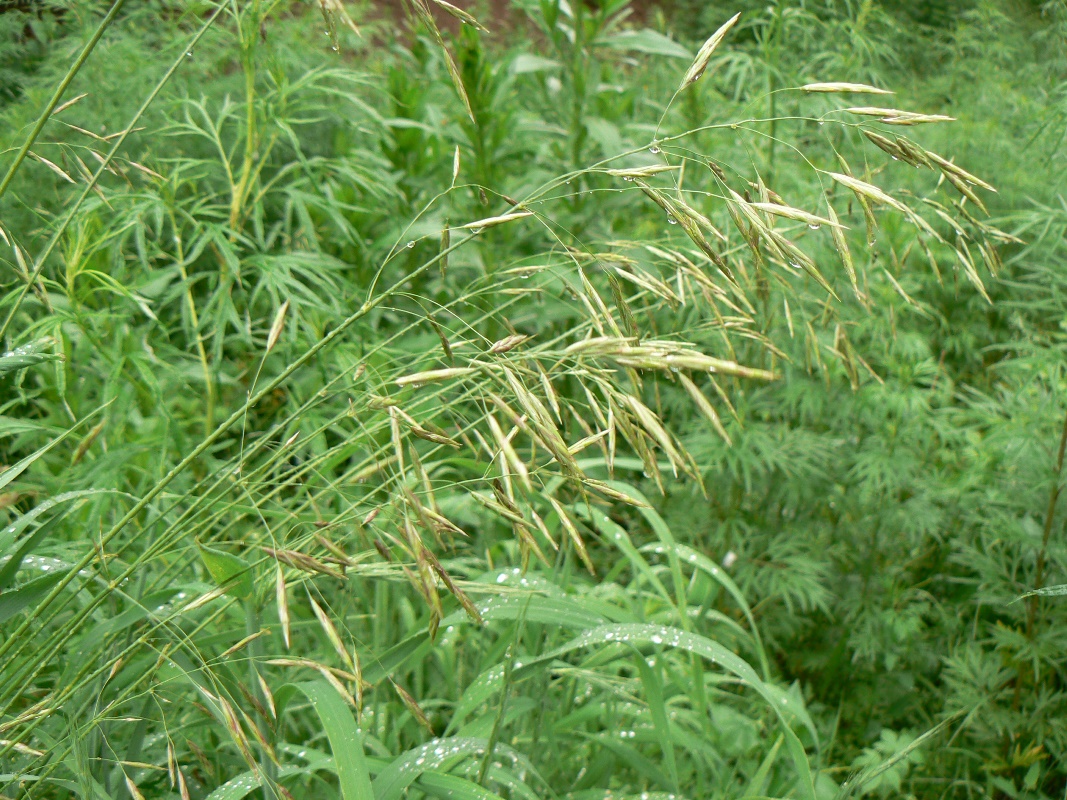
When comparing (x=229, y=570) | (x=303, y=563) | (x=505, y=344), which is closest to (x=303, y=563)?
(x=303, y=563)

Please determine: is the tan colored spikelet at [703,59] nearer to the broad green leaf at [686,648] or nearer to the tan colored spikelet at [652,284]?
the tan colored spikelet at [652,284]

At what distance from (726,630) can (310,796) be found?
3.49 ft

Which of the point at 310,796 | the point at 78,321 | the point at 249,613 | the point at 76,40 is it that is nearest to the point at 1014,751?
the point at 310,796

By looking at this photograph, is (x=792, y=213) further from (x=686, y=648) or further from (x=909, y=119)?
(x=686, y=648)

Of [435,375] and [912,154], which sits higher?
[912,154]

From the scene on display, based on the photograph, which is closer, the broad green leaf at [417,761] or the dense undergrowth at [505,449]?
the dense undergrowth at [505,449]

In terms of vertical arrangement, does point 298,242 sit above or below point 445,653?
above

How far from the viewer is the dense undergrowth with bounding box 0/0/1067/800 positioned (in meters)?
1.05

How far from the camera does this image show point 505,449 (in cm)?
88

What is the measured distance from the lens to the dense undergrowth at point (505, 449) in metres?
1.05

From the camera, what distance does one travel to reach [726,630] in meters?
2.13

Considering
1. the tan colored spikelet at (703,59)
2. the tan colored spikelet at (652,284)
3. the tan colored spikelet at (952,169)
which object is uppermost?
the tan colored spikelet at (703,59)

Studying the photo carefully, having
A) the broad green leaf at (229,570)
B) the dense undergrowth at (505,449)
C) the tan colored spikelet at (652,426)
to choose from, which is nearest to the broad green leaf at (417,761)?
the dense undergrowth at (505,449)

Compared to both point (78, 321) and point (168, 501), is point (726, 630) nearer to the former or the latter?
point (168, 501)
